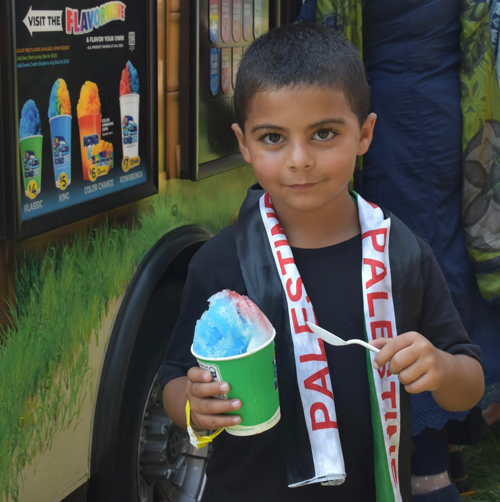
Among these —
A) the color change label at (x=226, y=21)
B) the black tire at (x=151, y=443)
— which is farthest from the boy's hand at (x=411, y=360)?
the color change label at (x=226, y=21)

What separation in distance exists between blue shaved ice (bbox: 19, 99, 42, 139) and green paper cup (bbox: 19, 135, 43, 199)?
0.01m

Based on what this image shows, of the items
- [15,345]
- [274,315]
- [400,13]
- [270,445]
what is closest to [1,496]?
[15,345]

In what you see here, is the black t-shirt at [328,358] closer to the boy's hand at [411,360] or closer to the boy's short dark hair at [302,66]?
the boy's hand at [411,360]

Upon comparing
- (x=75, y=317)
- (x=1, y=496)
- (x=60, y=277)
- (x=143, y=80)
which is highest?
(x=143, y=80)

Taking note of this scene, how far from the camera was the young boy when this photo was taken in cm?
163

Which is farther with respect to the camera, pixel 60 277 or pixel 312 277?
pixel 60 277

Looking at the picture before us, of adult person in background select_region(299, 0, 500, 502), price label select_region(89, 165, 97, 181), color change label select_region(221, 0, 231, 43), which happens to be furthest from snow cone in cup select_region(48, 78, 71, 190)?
adult person in background select_region(299, 0, 500, 502)

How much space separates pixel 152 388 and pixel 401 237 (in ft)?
3.77

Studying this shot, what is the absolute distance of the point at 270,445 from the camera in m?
1.71

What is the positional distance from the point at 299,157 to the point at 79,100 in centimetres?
64

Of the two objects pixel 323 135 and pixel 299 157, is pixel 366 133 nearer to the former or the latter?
pixel 323 135

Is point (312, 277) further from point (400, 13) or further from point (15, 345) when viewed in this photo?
point (400, 13)

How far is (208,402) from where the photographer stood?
1466mm

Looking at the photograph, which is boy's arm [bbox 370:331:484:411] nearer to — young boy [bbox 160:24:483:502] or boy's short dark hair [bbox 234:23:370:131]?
young boy [bbox 160:24:483:502]
